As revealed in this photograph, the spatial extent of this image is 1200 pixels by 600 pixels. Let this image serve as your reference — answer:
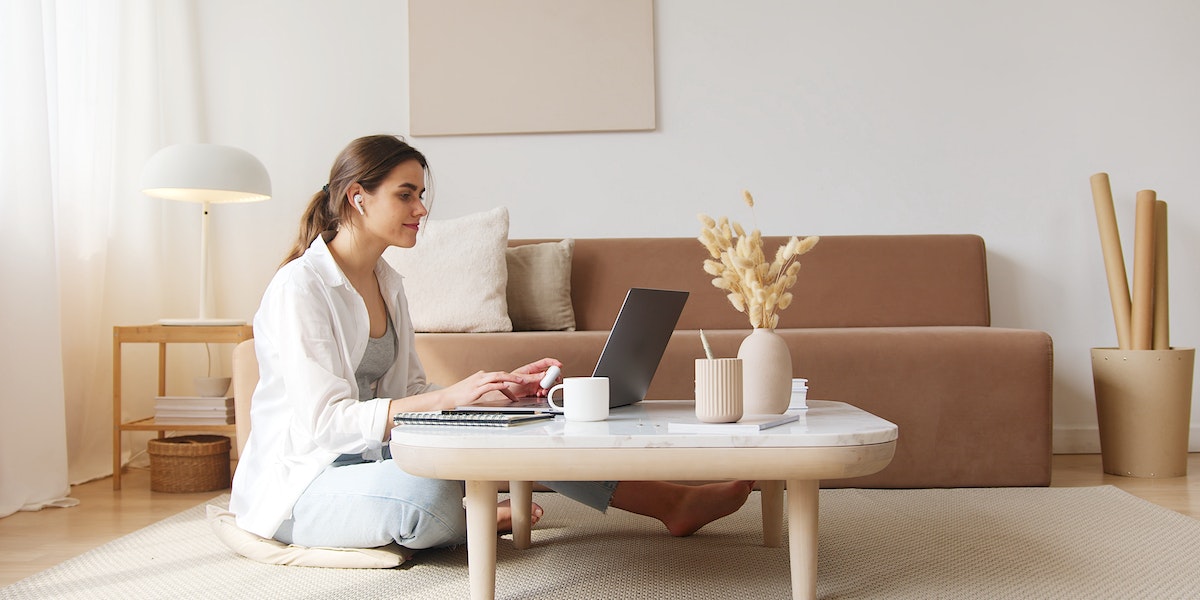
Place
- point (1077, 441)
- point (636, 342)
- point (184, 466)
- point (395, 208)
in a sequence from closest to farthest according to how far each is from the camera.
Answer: point (636, 342) < point (395, 208) < point (184, 466) < point (1077, 441)

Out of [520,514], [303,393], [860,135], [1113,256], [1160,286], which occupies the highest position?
[860,135]

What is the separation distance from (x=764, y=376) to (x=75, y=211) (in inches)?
104

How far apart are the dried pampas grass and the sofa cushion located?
1.57m

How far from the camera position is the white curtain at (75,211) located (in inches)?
110

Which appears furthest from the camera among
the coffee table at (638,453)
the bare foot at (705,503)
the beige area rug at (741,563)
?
the bare foot at (705,503)

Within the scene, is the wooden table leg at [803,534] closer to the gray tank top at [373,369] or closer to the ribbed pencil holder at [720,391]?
the ribbed pencil holder at [720,391]

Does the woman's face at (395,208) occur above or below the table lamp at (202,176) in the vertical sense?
below

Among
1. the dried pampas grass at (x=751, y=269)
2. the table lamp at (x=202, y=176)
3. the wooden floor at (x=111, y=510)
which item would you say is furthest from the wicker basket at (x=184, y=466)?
the dried pampas grass at (x=751, y=269)

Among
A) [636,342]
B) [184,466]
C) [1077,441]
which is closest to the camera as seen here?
[636,342]

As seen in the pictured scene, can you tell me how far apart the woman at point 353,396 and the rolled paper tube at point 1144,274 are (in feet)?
5.97

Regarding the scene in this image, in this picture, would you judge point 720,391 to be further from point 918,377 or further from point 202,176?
point 202,176

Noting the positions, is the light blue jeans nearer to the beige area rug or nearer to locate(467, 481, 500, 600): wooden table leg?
the beige area rug

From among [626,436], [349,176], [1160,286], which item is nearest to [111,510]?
[349,176]

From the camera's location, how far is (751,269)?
1.67m
